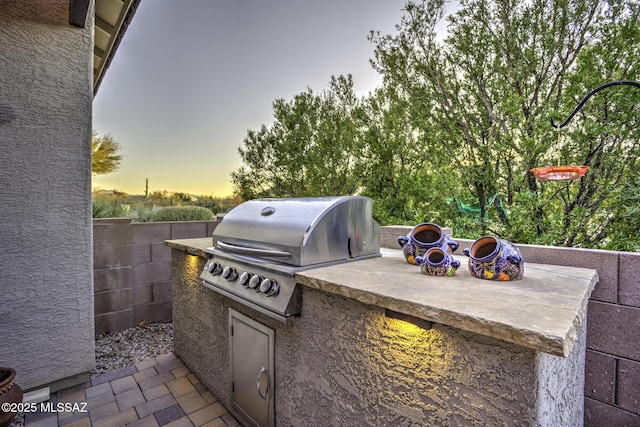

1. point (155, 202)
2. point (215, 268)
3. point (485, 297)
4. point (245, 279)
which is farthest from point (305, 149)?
point (485, 297)

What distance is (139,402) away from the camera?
262 cm

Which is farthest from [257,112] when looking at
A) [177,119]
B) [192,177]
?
[192,177]

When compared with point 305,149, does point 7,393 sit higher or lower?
lower

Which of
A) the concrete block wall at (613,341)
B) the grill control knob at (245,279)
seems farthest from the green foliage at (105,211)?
the concrete block wall at (613,341)

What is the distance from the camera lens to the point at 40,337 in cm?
271

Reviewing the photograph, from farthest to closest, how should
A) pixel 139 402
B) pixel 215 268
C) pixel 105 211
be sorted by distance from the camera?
pixel 105 211
pixel 139 402
pixel 215 268

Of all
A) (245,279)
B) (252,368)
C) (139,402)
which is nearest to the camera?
(245,279)

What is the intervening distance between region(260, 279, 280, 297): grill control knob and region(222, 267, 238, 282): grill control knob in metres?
0.43

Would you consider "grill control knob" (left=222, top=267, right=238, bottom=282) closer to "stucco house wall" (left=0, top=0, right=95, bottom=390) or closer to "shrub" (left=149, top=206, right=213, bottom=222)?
"stucco house wall" (left=0, top=0, right=95, bottom=390)

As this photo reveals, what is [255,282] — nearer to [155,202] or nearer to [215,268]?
[215,268]

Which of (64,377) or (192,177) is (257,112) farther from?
(64,377)

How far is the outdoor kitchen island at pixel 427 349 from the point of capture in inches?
36.1

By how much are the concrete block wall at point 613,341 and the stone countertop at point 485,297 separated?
0.45 ft

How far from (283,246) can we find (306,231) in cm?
19
